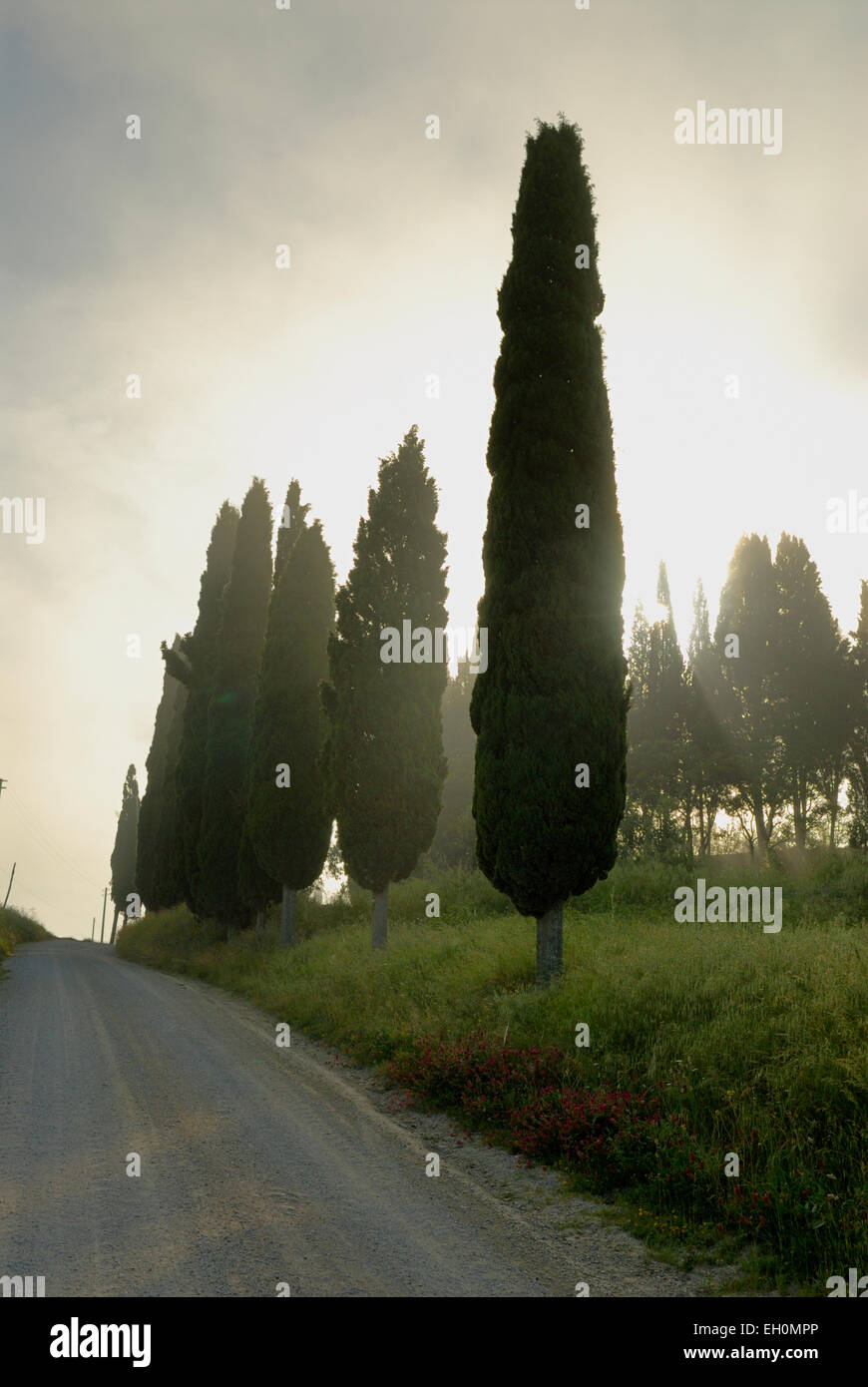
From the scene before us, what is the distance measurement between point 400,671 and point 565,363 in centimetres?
889

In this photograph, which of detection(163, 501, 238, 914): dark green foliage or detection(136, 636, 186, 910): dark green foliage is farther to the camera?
detection(136, 636, 186, 910): dark green foliage

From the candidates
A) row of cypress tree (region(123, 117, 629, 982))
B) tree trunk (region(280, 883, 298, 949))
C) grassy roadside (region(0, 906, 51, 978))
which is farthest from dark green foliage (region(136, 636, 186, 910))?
tree trunk (region(280, 883, 298, 949))

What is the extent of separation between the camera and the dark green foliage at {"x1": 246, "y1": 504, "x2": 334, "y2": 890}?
23.8 metres

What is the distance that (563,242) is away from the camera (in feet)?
46.7

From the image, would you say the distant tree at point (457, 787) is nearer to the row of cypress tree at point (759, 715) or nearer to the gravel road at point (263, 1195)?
the row of cypress tree at point (759, 715)

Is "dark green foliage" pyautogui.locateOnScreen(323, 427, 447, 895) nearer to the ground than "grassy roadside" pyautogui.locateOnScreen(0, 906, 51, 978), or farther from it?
Result: farther from it

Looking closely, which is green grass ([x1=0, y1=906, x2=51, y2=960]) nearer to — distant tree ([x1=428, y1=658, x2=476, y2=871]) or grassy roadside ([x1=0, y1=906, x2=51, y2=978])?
grassy roadside ([x1=0, y1=906, x2=51, y2=978])

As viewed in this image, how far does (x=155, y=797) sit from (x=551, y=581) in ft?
131

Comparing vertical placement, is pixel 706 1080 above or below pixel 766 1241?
above

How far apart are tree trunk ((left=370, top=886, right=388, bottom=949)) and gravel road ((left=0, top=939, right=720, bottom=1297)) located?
7104mm

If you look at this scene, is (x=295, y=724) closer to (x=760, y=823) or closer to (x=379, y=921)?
(x=379, y=921)
